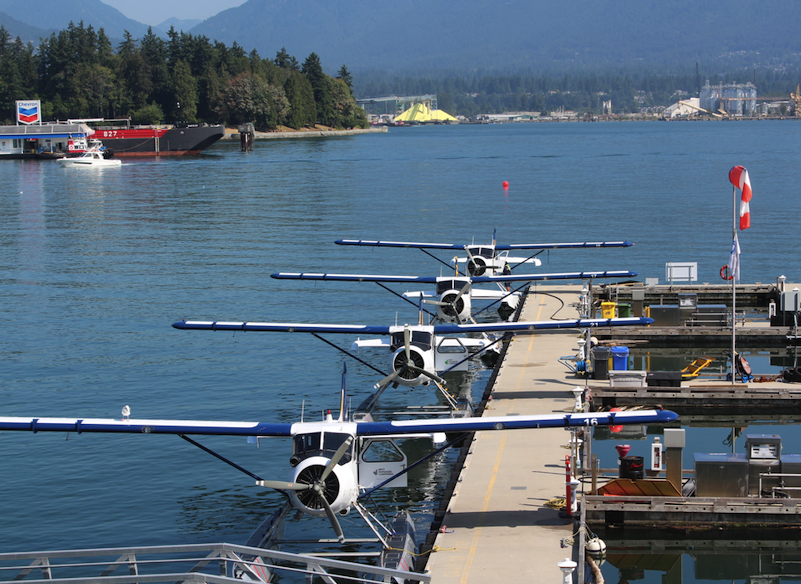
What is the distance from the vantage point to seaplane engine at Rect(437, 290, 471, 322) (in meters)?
31.7

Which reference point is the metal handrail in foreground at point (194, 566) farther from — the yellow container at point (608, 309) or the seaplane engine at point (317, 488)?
the yellow container at point (608, 309)

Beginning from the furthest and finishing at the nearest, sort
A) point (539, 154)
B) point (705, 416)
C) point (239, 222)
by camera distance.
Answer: point (539, 154) < point (239, 222) < point (705, 416)

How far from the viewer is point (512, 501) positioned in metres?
18.1

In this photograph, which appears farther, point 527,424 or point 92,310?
point 92,310

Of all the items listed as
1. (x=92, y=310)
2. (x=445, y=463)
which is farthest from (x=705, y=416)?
(x=92, y=310)

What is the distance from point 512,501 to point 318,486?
15.1 feet

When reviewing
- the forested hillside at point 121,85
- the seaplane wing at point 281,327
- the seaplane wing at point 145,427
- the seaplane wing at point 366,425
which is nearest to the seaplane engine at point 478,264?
the seaplane wing at point 281,327

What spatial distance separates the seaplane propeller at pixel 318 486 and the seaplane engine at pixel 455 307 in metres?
16.4

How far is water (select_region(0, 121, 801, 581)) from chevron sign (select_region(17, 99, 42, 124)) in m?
34.5

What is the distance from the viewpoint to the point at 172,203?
83.9 metres

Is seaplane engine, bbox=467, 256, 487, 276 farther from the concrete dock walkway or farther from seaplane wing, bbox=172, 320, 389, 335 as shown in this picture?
seaplane wing, bbox=172, 320, 389, 335

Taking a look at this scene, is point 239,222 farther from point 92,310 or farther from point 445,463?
point 445,463

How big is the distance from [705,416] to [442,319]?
974cm

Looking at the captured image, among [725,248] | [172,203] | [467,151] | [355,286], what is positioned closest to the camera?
[355,286]
